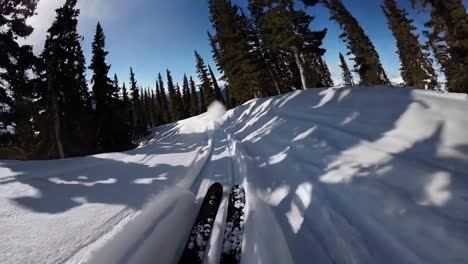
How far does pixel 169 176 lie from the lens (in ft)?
20.0

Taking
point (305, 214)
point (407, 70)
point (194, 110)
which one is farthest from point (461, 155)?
point (194, 110)

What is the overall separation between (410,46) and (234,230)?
45120 millimetres

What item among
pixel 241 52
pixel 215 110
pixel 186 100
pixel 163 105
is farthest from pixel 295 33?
pixel 163 105

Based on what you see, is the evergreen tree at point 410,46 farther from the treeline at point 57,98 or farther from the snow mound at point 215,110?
the treeline at point 57,98

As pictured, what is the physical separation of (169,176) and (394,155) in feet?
15.2

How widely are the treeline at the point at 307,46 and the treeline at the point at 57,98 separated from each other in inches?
587

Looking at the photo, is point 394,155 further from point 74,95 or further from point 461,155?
point 74,95

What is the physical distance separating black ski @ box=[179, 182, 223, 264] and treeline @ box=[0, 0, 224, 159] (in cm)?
1599

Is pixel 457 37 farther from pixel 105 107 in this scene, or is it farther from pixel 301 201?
pixel 105 107

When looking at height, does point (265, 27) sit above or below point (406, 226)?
above

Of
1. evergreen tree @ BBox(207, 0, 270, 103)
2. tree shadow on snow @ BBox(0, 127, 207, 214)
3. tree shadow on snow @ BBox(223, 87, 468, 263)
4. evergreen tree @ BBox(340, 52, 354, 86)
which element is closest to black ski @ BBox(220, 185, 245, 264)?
tree shadow on snow @ BBox(223, 87, 468, 263)

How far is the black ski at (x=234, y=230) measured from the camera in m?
2.71

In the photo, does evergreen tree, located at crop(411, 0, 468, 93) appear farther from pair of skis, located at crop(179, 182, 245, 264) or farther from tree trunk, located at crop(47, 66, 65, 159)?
tree trunk, located at crop(47, 66, 65, 159)

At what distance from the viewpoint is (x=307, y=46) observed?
2092cm
